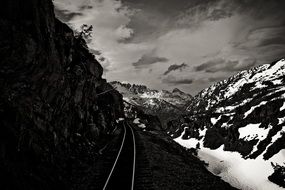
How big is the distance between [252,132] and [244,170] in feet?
50.2

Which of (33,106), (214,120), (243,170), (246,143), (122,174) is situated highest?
(214,120)

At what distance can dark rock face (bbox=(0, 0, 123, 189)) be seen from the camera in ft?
42.5

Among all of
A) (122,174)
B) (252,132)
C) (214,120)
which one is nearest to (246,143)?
(252,132)

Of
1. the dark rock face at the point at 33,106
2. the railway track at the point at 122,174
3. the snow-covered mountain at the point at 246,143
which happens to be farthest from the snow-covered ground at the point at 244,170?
the dark rock face at the point at 33,106

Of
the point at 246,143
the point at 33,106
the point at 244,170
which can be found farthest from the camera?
the point at 246,143

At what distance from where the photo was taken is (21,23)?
17875 mm

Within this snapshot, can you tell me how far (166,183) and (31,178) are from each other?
758 cm

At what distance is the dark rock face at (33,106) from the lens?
13.0 m

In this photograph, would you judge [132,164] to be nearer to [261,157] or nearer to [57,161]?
[57,161]

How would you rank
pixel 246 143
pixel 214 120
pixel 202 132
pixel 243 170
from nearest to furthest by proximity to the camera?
1. pixel 243 170
2. pixel 246 143
3. pixel 202 132
4. pixel 214 120

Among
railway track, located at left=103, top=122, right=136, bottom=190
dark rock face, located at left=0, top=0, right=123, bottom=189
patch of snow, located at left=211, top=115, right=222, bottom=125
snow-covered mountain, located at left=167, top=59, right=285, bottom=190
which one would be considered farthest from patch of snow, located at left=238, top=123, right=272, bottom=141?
dark rock face, located at left=0, top=0, right=123, bottom=189

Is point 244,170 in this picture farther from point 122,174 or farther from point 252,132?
point 122,174

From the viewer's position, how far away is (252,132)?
64375 mm

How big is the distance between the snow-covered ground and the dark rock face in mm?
31556
